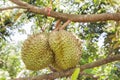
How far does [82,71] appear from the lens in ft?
3.74

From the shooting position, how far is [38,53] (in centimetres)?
122

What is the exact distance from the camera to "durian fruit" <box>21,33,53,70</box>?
121 centimetres

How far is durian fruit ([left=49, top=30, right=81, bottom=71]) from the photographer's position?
1.19 metres

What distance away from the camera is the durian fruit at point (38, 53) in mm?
1213

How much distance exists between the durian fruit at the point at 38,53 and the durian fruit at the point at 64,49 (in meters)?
0.03

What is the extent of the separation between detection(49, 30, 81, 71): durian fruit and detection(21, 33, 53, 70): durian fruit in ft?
0.09

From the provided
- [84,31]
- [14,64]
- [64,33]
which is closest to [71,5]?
[84,31]

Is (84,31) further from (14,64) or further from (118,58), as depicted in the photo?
(118,58)

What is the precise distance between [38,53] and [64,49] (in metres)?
0.10

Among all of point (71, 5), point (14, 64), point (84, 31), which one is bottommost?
point (14, 64)

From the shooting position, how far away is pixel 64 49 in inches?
47.9

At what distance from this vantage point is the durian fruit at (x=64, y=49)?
1.19 metres

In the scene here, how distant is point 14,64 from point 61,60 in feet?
16.9

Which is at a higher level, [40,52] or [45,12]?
[45,12]
